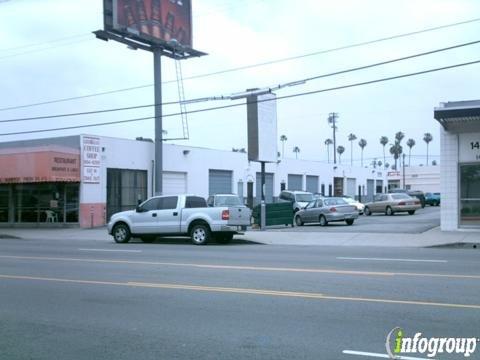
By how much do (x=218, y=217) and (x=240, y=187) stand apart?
79.1ft

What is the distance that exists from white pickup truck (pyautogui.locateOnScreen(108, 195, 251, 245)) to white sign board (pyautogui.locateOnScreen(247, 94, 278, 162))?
597cm

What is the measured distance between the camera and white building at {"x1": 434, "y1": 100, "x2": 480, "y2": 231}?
23391 mm

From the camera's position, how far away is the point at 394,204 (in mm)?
40062

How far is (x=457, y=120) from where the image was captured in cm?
2300

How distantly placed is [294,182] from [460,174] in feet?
97.7

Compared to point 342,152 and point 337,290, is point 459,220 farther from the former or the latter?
point 342,152

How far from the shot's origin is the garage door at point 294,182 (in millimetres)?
52406

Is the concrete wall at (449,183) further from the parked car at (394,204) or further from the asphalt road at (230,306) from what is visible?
the parked car at (394,204)

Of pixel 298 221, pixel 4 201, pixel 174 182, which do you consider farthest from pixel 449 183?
pixel 4 201

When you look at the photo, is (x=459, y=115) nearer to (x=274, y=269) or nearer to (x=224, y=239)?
(x=224, y=239)

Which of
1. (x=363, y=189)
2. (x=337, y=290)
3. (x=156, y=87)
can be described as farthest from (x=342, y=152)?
(x=337, y=290)

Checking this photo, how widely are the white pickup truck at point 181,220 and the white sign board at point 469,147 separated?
9021 millimetres

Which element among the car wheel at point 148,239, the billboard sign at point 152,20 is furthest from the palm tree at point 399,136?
the car wheel at point 148,239

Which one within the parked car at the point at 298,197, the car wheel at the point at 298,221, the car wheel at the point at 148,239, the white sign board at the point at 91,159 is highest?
the white sign board at the point at 91,159
